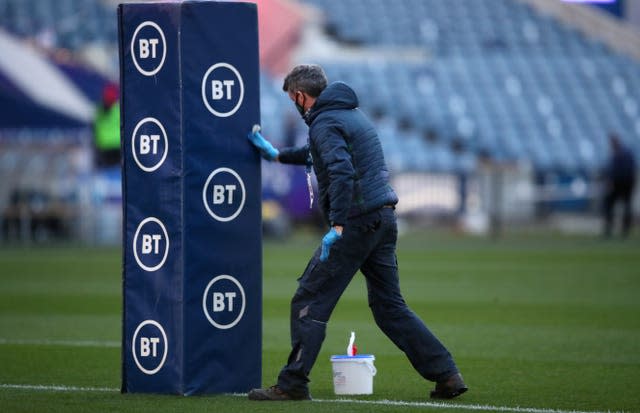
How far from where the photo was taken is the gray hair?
7840 millimetres

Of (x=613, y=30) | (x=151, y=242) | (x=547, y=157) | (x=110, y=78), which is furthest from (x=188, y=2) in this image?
(x=613, y=30)

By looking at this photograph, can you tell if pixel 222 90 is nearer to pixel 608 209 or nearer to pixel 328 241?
pixel 328 241

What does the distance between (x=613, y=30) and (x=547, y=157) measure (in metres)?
10.2

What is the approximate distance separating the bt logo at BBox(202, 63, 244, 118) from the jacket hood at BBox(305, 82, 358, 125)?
0.47 meters

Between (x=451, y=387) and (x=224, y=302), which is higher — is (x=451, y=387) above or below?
below

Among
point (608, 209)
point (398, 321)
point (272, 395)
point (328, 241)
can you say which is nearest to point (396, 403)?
point (398, 321)

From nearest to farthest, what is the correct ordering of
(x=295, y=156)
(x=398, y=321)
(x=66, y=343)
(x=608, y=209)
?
1. (x=398, y=321)
2. (x=295, y=156)
3. (x=66, y=343)
4. (x=608, y=209)

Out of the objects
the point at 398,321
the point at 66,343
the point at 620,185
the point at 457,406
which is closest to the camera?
the point at 457,406

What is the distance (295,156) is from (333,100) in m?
0.75

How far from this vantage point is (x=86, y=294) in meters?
16.2

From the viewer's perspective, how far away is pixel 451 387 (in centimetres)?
805

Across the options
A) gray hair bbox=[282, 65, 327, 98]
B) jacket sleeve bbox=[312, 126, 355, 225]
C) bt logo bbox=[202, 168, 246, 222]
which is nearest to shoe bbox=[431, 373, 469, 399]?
jacket sleeve bbox=[312, 126, 355, 225]

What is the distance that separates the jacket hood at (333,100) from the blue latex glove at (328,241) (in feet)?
2.25

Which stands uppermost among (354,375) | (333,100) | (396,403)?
(333,100)
